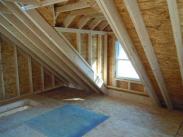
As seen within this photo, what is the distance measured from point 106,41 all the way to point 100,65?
2.45ft

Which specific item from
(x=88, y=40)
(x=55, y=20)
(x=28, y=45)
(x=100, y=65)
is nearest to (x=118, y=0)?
(x=55, y=20)

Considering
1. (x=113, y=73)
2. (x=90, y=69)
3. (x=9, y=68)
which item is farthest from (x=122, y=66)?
(x=9, y=68)

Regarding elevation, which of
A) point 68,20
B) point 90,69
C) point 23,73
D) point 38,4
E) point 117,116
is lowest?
point 117,116

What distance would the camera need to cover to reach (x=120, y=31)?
2652 millimetres

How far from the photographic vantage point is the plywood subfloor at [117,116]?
129 inches

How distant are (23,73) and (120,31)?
3516mm

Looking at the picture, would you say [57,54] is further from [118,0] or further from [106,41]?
[118,0]

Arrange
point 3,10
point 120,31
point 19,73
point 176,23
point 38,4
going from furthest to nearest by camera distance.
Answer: point 19,73, point 3,10, point 38,4, point 120,31, point 176,23

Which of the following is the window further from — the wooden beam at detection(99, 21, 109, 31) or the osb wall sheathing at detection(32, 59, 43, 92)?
the osb wall sheathing at detection(32, 59, 43, 92)

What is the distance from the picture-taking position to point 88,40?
481 cm

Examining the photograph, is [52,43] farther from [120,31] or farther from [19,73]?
[19,73]

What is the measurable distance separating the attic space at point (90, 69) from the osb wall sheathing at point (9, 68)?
0.08 feet

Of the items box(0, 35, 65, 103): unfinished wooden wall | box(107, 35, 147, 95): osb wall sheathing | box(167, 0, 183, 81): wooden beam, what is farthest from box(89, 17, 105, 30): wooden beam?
box(167, 0, 183, 81): wooden beam

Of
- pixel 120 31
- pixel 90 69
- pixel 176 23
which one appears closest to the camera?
pixel 176 23
